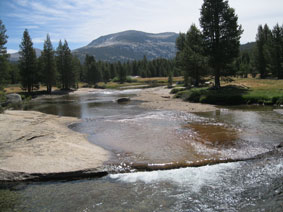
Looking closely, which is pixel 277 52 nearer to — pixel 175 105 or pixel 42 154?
pixel 175 105

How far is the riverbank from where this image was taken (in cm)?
980

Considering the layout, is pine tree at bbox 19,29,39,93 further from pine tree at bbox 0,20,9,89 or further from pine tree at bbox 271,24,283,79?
pine tree at bbox 271,24,283,79

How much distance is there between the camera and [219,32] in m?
37.1

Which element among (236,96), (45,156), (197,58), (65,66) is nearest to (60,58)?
(65,66)

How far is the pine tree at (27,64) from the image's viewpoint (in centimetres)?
6353

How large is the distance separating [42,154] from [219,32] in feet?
113

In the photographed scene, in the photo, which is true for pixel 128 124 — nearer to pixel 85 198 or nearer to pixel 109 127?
pixel 109 127

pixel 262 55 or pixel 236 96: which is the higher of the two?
pixel 262 55

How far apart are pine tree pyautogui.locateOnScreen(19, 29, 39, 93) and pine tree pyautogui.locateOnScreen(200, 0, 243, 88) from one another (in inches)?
1931

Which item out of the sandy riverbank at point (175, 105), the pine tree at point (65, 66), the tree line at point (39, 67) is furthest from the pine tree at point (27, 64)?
the sandy riverbank at point (175, 105)

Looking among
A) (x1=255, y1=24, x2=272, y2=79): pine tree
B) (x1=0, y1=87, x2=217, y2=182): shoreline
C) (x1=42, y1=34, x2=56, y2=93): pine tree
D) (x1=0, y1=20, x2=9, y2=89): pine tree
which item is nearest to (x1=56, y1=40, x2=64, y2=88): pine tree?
(x1=42, y1=34, x2=56, y2=93): pine tree

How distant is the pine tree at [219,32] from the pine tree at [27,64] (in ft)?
161

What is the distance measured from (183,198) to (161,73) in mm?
144926

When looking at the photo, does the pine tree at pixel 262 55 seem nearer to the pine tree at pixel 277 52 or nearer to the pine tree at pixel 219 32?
the pine tree at pixel 277 52
